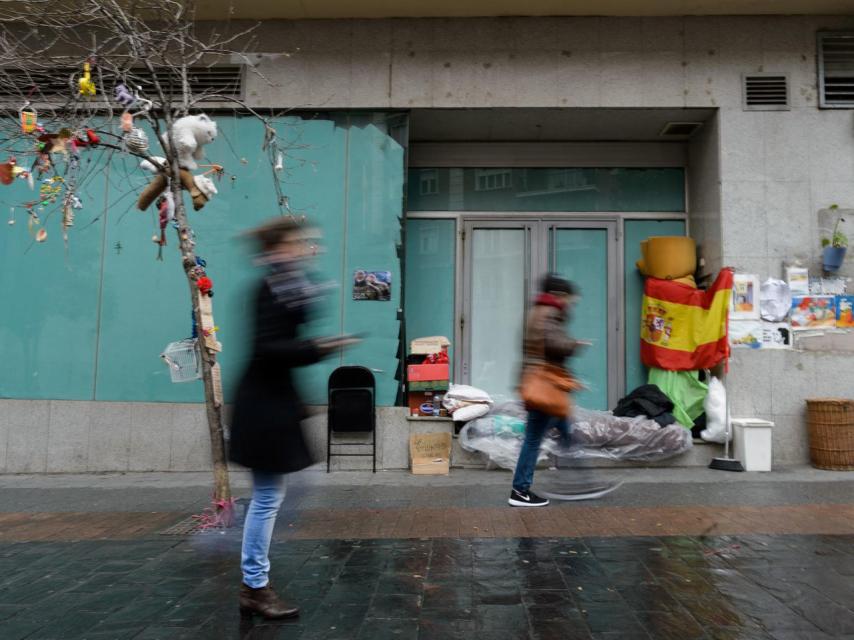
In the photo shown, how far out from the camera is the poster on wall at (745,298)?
772 centimetres

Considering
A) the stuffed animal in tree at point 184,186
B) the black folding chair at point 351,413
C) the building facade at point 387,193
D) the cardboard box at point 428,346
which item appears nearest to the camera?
the stuffed animal in tree at point 184,186

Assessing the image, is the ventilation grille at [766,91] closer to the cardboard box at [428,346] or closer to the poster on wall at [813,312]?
the poster on wall at [813,312]

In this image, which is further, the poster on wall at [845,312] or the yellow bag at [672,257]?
the yellow bag at [672,257]

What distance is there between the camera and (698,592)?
362 cm

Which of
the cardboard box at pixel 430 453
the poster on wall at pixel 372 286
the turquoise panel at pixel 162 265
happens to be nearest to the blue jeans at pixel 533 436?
the cardboard box at pixel 430 453

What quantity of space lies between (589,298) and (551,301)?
159 inches

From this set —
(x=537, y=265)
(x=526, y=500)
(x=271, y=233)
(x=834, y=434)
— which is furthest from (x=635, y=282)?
(x=271, y=233)

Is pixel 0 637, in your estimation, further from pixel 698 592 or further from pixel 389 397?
pixel 389 397

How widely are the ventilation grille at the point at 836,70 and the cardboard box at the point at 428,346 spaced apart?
5.51m

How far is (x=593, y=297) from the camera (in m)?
9.02

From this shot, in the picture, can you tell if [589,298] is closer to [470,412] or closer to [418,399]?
[470,412]

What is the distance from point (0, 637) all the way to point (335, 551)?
1968 millimetres

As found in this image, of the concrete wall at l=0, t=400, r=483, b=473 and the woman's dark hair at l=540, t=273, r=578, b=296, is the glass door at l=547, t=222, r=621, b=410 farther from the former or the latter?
the woman's dark hair at l=540, t=273, r=578, b=296

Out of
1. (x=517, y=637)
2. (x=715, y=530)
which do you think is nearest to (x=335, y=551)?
(x=517, y=637)
